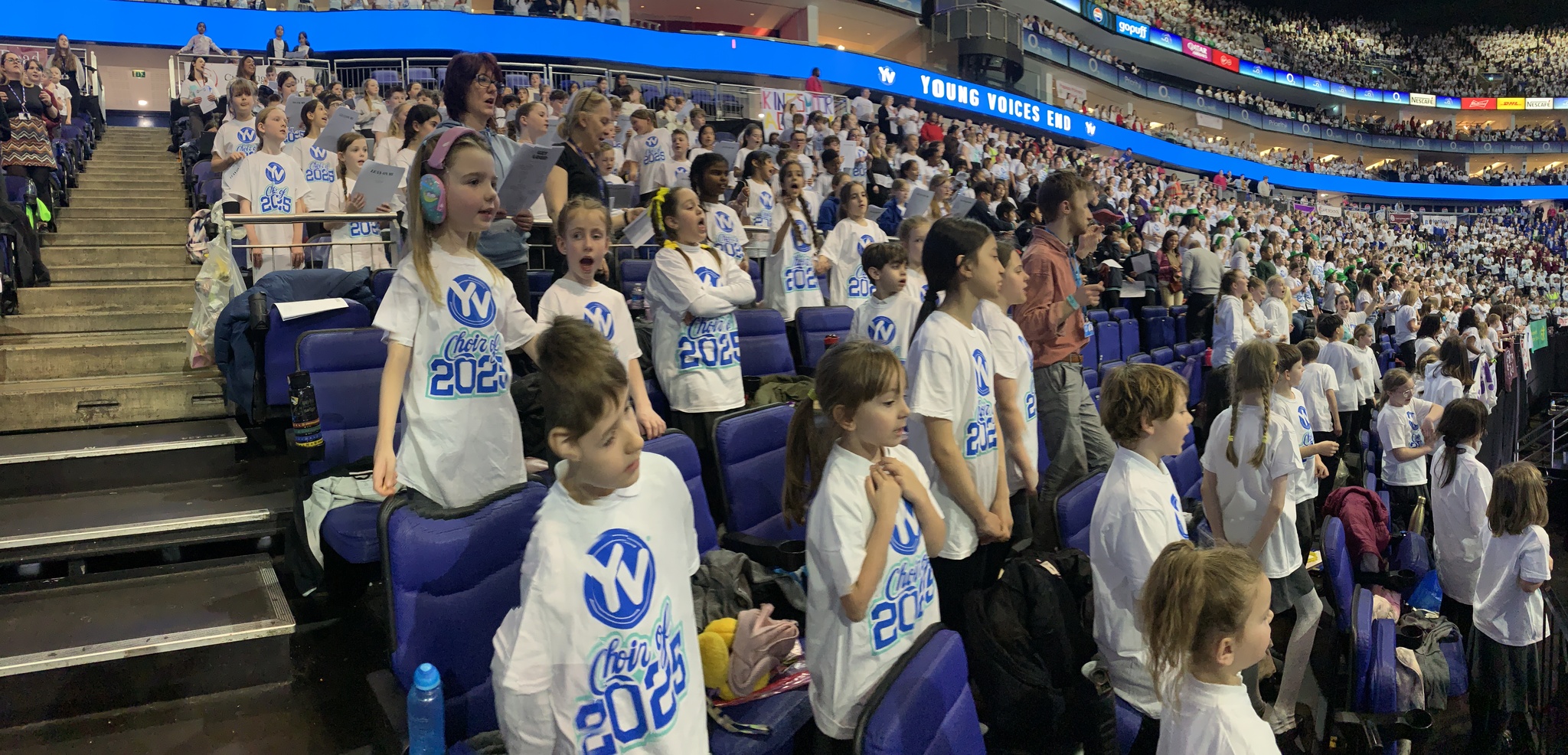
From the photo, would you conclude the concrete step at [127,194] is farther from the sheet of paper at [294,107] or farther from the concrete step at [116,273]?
the concrete step at [116,273]

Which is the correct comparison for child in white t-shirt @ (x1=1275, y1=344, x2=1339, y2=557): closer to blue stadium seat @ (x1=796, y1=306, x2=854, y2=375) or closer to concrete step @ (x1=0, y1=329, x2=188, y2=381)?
blue stadium seat @ (x1=796, y1=306, x2=854, y2=375)

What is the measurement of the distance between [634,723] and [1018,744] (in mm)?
1107

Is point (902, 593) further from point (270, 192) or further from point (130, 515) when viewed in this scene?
point (270, 192)

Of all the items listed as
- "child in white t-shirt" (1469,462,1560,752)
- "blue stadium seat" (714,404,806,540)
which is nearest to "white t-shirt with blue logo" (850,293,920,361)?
"blue stadium seat" (714,404,806,540)

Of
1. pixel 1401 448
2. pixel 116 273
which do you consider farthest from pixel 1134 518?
pixel 116 273

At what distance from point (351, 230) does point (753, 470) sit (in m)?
3.44

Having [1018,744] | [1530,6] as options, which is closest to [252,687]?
[1018,744]

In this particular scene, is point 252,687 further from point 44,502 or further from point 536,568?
point 536,568

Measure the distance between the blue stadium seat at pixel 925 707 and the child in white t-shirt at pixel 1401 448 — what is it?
5717 mm

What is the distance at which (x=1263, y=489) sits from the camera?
3.31 metres

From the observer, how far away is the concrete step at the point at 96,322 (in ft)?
15.4

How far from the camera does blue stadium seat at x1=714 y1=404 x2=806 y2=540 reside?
2.91m

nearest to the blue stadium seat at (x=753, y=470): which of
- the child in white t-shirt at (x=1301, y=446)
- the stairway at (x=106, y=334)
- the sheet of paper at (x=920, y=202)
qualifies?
the child in white t-shirt at (x=1301, y=446)

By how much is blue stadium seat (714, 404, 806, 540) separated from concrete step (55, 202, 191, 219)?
6154 millimetres
